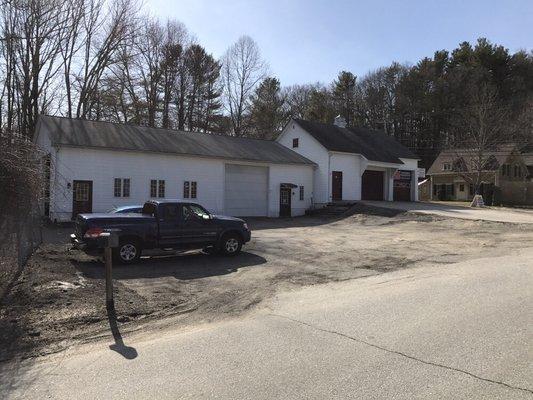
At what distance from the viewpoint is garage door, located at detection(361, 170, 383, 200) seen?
41.2m

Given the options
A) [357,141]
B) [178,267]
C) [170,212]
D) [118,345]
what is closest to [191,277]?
[178,267]

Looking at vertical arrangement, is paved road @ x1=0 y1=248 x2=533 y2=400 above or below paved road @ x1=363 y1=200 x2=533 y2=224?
below

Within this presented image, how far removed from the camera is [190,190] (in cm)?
3105

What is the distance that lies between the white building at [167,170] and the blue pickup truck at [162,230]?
10.4 meters

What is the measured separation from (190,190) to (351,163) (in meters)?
14.1

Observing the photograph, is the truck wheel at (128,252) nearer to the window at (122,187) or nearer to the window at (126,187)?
the window at (122,187)

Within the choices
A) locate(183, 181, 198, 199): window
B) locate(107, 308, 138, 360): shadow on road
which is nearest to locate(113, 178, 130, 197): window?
locate(183, 181, 198, 199): window

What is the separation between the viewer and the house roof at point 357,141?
3934 centimetres

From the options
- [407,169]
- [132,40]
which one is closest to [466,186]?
[407,169]

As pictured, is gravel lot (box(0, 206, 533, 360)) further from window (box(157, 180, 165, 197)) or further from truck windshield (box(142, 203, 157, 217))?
window (box(157, 180, 165, 197))

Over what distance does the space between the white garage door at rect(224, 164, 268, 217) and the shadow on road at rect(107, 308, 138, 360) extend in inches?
993

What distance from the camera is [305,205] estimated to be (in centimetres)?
3706

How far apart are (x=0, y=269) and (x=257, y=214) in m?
26.3

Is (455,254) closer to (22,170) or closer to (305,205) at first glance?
(22,170)
